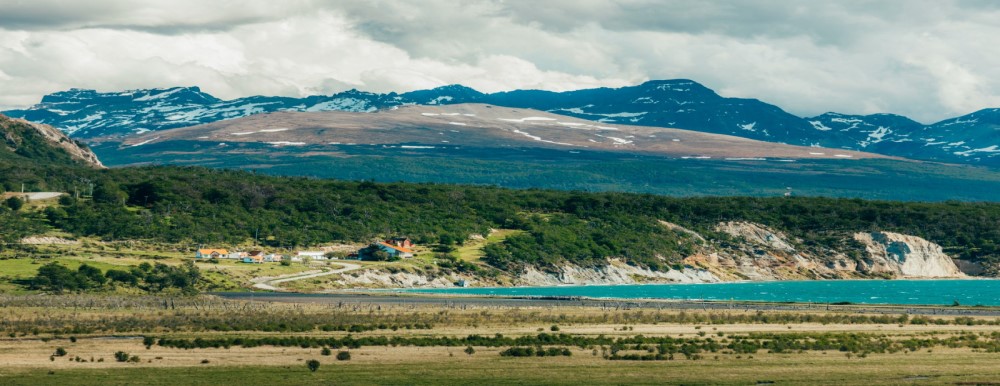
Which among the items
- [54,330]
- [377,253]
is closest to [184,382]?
[54,330]

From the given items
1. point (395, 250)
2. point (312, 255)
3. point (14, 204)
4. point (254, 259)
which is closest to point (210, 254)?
point (254, 259)

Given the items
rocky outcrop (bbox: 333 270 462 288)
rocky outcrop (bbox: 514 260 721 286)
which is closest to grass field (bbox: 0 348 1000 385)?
rocky outcrop (bbox: 333 270 462 288)

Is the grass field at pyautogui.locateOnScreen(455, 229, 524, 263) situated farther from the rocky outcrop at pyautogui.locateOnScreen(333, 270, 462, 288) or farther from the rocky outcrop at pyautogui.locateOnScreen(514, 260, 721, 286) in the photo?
the rocky outcrop at pyautogui.locateOnScreen(333, 270, 462, 288)

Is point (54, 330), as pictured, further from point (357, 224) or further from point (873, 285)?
point (873, 285)

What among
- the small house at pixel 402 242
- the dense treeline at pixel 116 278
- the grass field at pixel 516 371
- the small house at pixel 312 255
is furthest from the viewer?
the small house at pixel 402 242

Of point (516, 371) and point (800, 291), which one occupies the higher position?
point (516, 371)

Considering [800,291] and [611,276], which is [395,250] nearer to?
[611,276]

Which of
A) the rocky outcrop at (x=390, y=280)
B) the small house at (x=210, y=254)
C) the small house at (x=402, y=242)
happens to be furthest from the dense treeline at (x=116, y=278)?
the small house at (x=402, y=242)

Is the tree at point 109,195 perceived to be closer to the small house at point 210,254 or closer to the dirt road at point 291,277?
the small house at point 210,254
